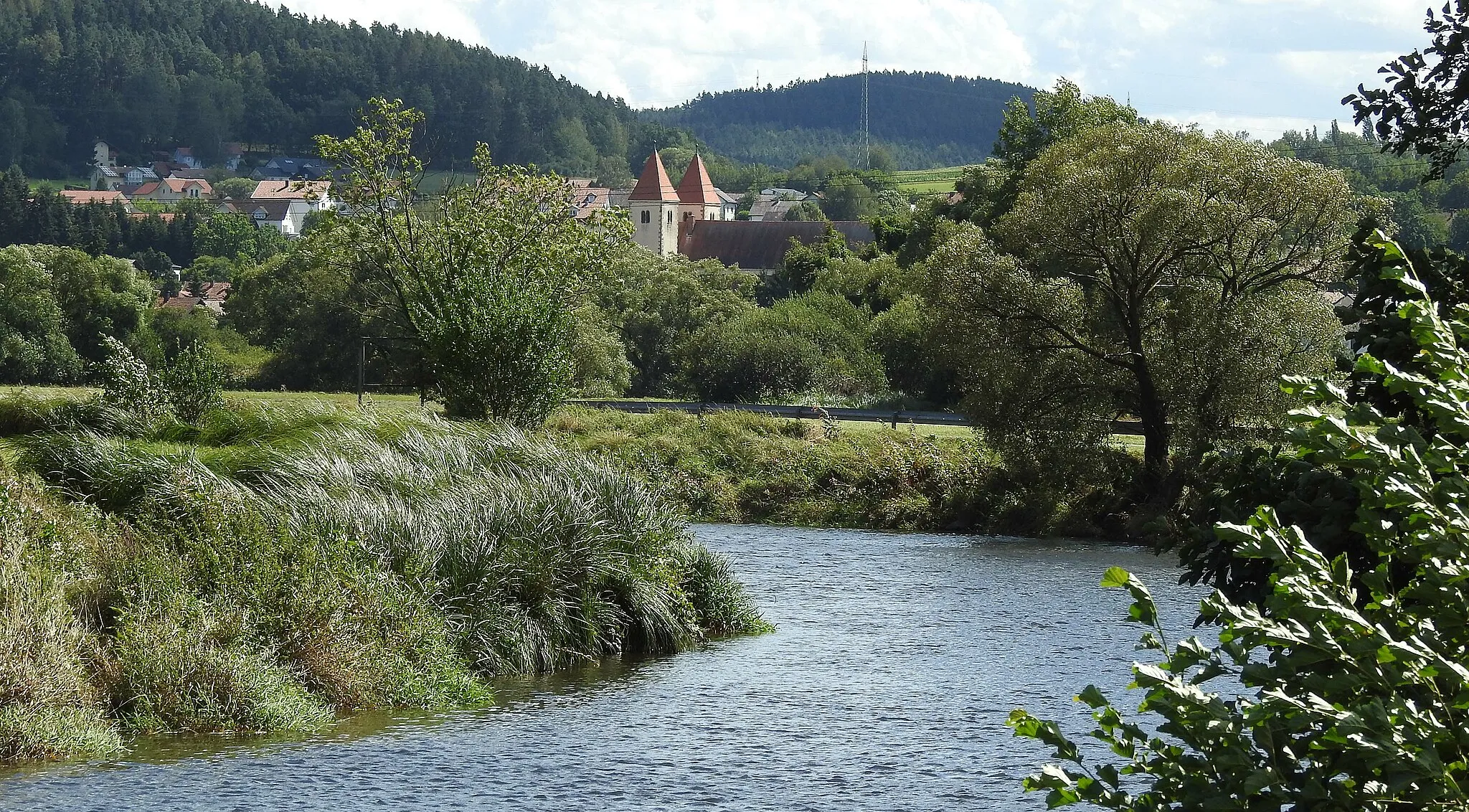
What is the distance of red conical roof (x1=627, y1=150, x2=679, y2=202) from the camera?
148750 mm

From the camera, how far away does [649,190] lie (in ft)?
489

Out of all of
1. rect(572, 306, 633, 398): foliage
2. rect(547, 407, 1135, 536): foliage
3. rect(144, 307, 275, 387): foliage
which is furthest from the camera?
rect(144, 307, 275, 387): foliage

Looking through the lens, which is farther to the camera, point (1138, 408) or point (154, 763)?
point (1138, 408)

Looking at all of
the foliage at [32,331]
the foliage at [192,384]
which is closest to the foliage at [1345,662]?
the foliage at [192,384]

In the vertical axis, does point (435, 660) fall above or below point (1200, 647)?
below

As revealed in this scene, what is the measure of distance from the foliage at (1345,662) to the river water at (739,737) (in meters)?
8.33

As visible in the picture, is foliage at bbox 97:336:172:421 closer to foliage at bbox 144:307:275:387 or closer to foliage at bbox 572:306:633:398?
foliage at bbox 572:306:633:398

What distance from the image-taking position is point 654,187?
149 meters

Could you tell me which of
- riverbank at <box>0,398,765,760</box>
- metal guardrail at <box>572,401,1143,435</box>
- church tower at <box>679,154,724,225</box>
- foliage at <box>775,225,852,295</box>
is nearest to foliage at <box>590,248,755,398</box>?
foliage at <box>775,225,852,295</box>

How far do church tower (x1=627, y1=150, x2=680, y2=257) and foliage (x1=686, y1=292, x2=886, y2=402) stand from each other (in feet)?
278

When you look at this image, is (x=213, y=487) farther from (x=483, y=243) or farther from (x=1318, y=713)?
(x=483, y=243)

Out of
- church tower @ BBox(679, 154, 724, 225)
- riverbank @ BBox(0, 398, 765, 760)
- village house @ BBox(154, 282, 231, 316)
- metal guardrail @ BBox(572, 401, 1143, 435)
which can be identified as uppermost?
church tower @ BBox(679, 154, 724, 225)

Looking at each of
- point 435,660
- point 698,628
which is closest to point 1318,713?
point 435,660

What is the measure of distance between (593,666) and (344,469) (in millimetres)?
3503
